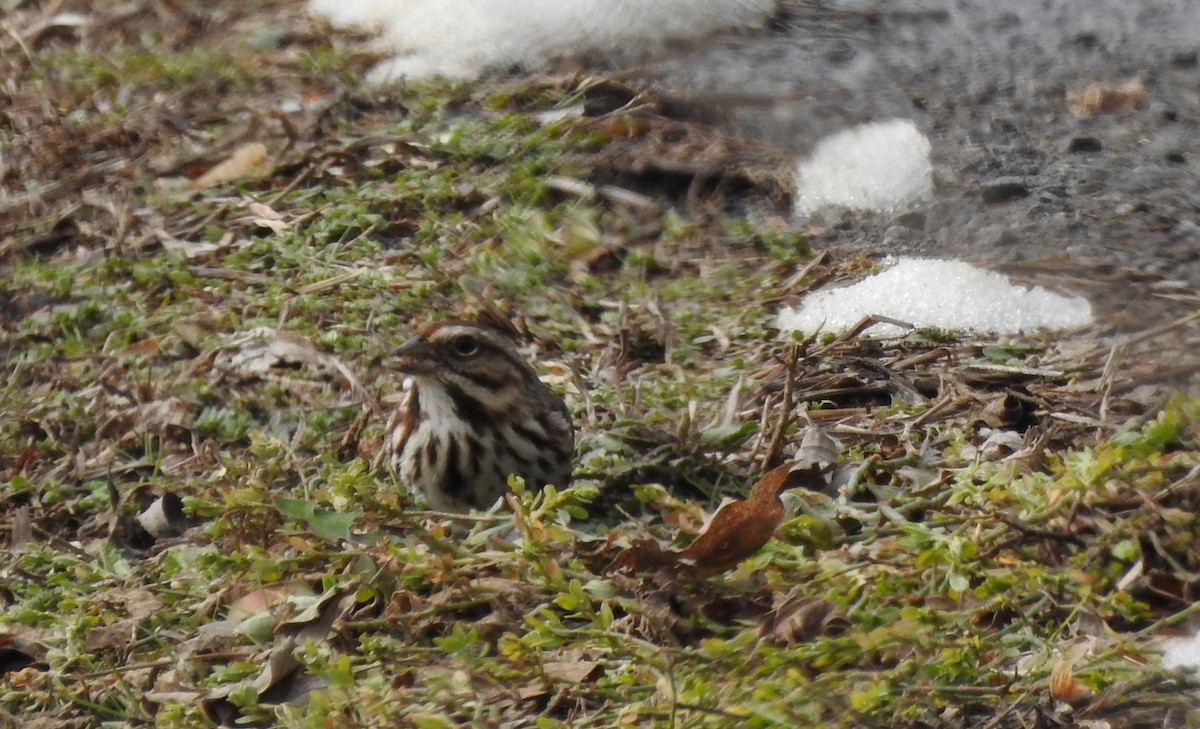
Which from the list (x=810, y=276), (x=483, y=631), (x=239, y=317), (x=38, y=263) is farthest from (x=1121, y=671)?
(x=38, y=263)

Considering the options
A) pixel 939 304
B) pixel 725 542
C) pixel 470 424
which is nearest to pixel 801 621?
pixel 725 542

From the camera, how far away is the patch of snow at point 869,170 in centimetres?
614

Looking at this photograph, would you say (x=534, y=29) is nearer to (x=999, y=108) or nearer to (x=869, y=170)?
(x=869, y=170)

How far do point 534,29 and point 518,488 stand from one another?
4050 millimetres

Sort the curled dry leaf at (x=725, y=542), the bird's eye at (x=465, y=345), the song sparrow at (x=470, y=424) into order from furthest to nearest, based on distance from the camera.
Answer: the bird's eye at (x=465, y=345) → the song sparrow at (x=470, y=424) → the curled dry leaf at (x=725, y=542)

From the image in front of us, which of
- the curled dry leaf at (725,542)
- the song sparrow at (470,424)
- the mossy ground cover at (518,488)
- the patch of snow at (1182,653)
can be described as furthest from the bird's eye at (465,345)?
the patch of snow at (1182,653)

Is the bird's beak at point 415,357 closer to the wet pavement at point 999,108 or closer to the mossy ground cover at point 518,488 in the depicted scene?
the mossy ground cover at point 518,488

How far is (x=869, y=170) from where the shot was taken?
625 centimetres

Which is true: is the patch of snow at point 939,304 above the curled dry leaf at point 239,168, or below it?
below

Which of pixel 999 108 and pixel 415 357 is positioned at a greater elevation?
pixel 415 357

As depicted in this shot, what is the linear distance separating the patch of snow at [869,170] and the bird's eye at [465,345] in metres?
1.89

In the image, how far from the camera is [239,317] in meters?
5.95

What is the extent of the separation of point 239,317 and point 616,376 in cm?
145

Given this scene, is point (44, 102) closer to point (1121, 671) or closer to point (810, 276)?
point (810, 276)
